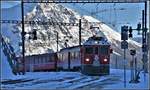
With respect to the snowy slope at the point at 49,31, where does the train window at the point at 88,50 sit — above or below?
below

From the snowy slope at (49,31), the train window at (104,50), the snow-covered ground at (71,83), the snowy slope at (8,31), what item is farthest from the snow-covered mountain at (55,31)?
the snow-covered ground at (71,83)

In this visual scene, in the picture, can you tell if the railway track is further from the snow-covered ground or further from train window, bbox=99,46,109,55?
train window, bbox=99,46,109,55

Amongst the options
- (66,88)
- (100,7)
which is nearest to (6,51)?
(100,7)

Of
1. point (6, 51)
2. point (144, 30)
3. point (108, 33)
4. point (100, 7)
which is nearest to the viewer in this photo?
point (144, 30)

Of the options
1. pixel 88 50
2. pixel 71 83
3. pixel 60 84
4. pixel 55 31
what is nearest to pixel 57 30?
pixel 55 31

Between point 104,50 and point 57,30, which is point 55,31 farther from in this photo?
point 104,50

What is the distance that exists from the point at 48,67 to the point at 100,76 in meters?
16.7

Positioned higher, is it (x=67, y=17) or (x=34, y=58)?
(x=67, y=17)

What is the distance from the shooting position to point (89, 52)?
41875 mm

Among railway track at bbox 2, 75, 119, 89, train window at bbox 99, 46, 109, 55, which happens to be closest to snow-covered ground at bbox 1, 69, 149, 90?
railway track at bbox 2, 75, 119, 89

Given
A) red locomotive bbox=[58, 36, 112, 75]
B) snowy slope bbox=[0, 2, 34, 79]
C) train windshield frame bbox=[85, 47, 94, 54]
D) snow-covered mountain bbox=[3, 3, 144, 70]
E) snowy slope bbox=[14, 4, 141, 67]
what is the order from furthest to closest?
snowy slope bbox=[14, 4, 141, 67]
snow-covered mountain bbox=[3, 3, 144, 70]
snowy slope bbox=[0, 2, 34, 79]
train windshield frame bbox=[85, 47, 94, 54]
red locomotive bbox=[58, 36, 112, 75]

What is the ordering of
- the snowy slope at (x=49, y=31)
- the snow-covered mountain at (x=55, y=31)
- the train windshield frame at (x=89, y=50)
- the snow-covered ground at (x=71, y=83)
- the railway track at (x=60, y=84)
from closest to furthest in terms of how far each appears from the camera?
the snow-covered ground at (x=71, y=83) < the railway track at (x=60, y=84) < the train windshield frame at (x=89, y=50) < the snowy slope at (x=49, y=31) < the snow-covered mountain at (x=55, y=31)

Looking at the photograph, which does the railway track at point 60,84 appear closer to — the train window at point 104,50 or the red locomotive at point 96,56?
the red locomotive at point 96,56

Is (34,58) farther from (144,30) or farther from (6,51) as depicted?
(144,30)
